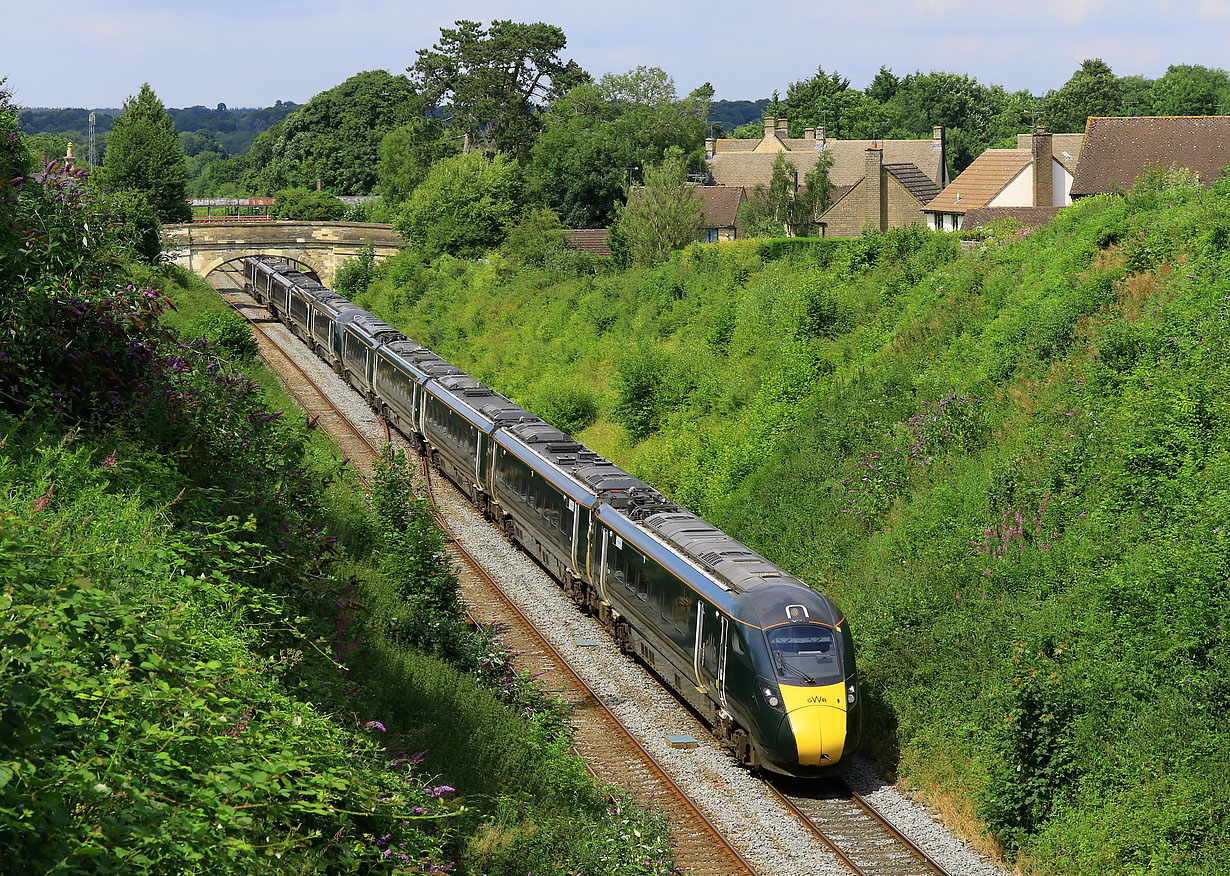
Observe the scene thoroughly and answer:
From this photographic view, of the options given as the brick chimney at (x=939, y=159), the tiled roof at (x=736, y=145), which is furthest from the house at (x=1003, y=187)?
the tiled roof at (x=736, y=145)

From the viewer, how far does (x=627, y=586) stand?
1894cm

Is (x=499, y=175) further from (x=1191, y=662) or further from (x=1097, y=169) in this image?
(x=1191, y=662)

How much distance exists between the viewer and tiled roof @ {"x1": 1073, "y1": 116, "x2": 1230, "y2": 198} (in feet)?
123

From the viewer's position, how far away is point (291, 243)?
64.0 m

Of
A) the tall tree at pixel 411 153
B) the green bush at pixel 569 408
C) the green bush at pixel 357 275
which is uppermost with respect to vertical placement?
the tall tree at pixel 411 153

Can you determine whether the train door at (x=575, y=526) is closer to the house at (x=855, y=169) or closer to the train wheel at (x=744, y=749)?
the train wheel at (x=744, y=749)

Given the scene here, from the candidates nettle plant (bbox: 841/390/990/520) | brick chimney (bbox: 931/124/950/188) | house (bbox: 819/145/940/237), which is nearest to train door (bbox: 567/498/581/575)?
nettle plant (bbox: 841/390/990/520)

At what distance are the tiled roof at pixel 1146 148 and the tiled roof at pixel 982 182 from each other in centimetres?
1185

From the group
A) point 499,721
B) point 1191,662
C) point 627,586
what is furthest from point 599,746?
point 1191,662

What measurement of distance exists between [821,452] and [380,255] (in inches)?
1734

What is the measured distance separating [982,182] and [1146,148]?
15.5 meters

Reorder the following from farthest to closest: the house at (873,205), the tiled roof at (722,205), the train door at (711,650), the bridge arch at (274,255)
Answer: the tiled roof at (722,205), the bridge arch at (274,255), the house at (873,205), the train door at (711,650)

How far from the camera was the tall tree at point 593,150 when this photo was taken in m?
60.1

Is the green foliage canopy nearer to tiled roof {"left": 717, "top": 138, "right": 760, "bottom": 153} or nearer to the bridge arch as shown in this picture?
the bridge arch
